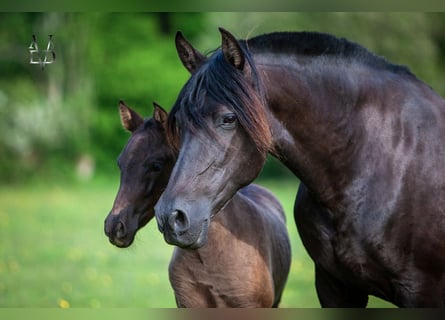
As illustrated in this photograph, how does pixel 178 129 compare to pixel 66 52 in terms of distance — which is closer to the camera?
pixel 178 129

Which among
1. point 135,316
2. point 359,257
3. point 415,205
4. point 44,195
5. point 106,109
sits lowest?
point 44,195


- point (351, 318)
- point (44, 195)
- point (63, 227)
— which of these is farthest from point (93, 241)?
point (351, 318)

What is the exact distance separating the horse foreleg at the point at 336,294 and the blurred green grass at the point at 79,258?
161cm

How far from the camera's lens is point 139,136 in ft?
12.5

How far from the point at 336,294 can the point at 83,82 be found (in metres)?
9.95

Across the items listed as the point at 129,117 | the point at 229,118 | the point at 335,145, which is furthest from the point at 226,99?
the point at 129,117

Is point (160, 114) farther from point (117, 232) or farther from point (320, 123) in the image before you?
point (320, 123)

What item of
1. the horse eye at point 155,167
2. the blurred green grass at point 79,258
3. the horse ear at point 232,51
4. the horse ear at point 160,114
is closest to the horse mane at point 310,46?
the horse ear at point 232,51

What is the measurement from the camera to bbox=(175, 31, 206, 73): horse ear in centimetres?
317

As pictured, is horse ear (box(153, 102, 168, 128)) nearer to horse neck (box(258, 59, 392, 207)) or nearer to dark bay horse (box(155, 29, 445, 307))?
dark bay horse (box(155, 29, 445, 307))

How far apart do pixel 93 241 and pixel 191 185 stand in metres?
7.49

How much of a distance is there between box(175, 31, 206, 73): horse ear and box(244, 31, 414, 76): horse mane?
0.78 feet

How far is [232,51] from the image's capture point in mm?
2891

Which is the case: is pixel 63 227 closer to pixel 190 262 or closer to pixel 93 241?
pixel 93 241
